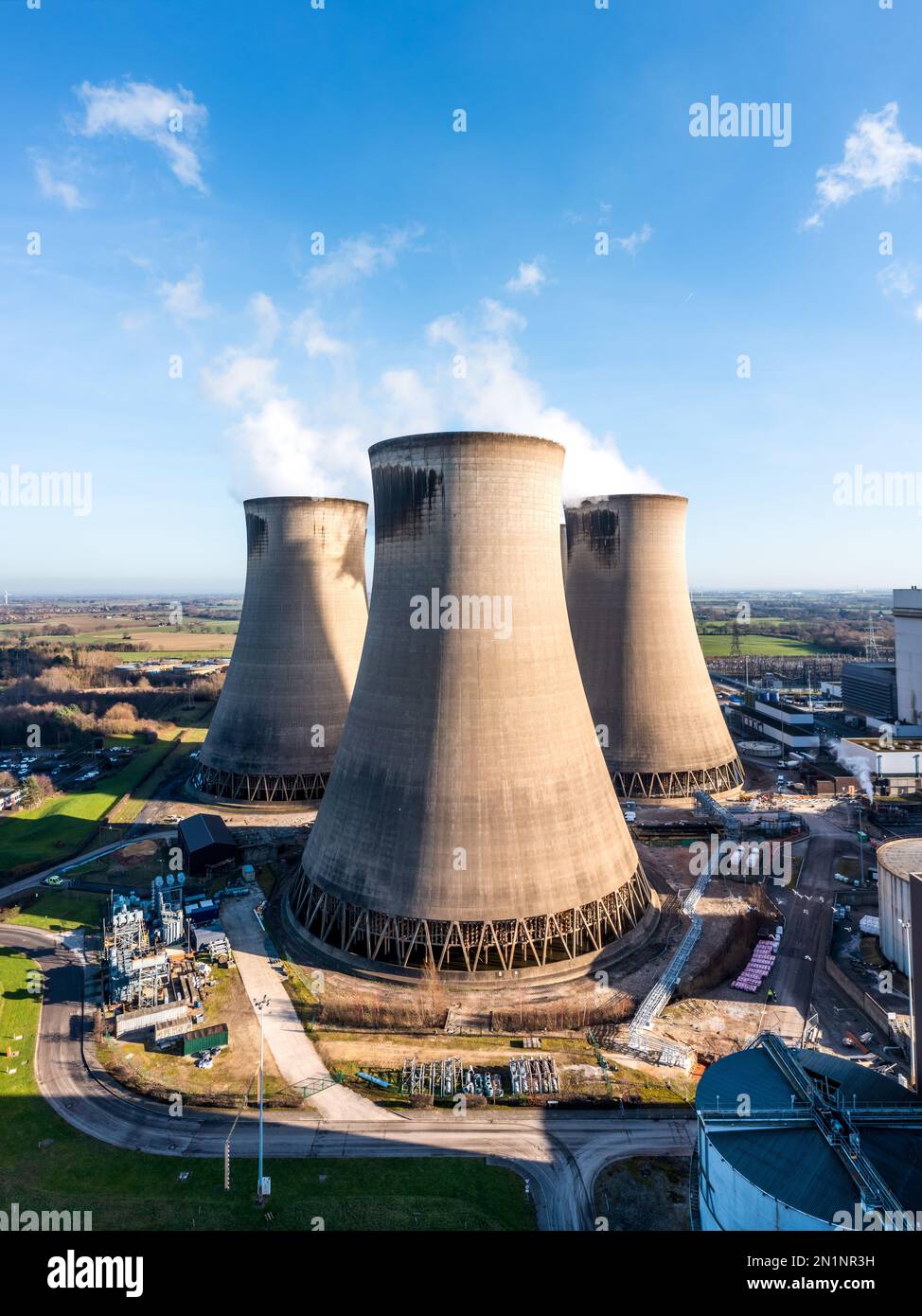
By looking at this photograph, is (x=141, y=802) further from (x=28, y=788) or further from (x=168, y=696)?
(x=168, y=696)

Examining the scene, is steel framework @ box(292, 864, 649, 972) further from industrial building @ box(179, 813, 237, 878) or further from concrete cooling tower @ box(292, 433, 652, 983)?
industrial building @ box(179, 813, 237, 878)

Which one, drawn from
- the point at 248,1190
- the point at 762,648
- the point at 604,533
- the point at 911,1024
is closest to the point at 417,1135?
the point at 248,1190

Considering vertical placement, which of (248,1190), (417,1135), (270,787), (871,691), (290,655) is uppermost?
(290,655)

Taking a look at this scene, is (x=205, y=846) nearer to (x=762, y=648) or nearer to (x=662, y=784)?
(x=662, y=784)

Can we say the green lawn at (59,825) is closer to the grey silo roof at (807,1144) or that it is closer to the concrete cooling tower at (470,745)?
the concrete cooling tower at (470,745)

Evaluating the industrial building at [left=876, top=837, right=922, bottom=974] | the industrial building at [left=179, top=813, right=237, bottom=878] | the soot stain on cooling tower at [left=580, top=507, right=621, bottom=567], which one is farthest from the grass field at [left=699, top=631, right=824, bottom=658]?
the industrial building at [left=179, top=813, right=237, bottom=878]
